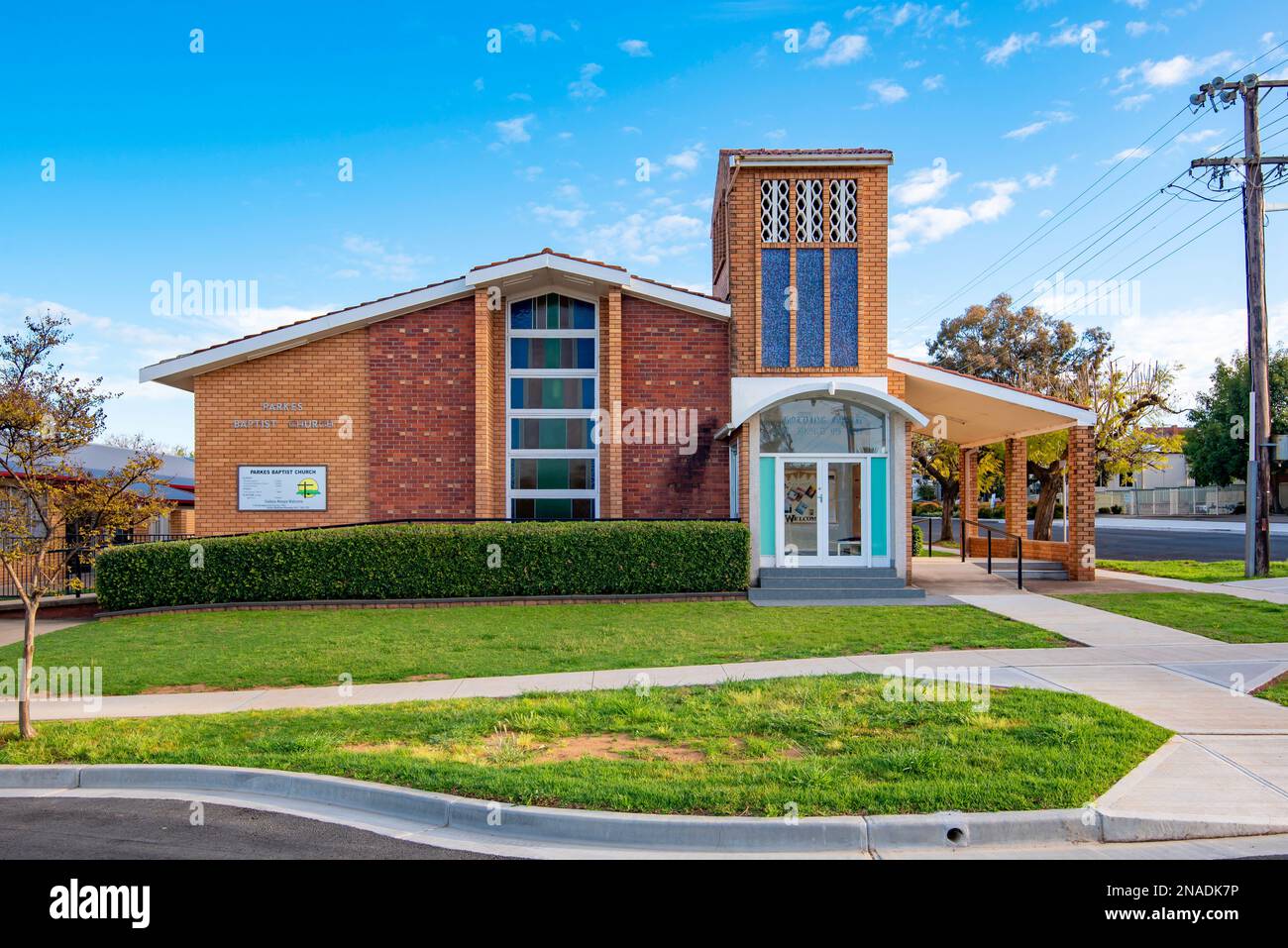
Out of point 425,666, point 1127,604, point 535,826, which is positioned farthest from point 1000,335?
point 535,826

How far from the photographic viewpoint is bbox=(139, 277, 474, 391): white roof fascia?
16297mm

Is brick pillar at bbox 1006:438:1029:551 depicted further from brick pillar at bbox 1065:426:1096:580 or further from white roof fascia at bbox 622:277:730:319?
white roof fascia at bbox 622:277:730:319

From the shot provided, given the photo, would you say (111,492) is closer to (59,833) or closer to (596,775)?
(59,833)

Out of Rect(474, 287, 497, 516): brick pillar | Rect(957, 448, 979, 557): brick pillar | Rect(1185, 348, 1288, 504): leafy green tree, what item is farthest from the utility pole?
Rect(1185, 348, 1288, 504): leafy green tree

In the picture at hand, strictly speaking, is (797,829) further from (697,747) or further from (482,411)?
(482,411)

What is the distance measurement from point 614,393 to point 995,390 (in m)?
7.61

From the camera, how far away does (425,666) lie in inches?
385

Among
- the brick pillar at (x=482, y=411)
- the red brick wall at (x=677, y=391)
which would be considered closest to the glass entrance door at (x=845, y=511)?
the red brick wall at (x=677, y=391)

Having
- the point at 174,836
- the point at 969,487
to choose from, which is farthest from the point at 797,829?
the point at 969,487

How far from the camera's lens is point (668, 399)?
57.0 ft

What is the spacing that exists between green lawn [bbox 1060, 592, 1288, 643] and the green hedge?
6126 mm

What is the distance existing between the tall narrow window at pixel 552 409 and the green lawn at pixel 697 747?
9.80m

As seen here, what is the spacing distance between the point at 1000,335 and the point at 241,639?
150 ft

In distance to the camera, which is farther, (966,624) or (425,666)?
(966,624)
